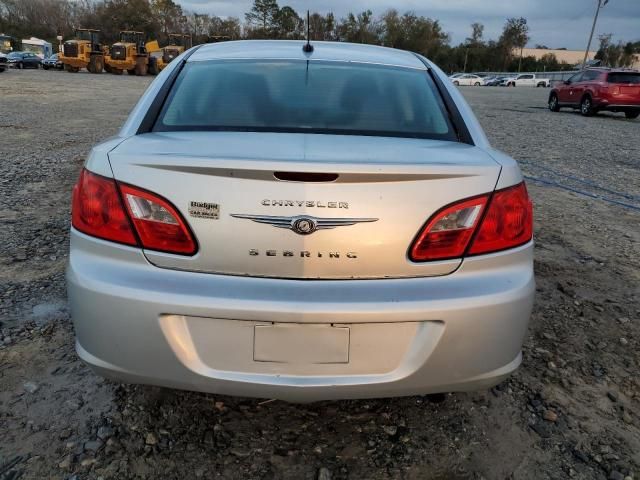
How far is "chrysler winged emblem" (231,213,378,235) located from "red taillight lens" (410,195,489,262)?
0.23 m

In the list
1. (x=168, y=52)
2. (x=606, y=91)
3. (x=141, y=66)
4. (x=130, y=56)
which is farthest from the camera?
(x=141, y=66)

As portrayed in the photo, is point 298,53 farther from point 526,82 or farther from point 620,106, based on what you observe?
point 526,82

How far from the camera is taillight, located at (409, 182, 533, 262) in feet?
5.65

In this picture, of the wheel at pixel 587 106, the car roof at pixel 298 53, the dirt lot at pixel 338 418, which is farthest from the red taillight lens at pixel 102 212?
the wheel at pixel 587 106

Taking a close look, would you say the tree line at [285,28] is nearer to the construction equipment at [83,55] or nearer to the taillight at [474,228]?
the construction equipment at [83,55]

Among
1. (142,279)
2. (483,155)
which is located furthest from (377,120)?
(142,279)

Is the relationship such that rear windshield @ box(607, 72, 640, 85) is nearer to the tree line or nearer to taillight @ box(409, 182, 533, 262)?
taillight @ box(409, 182, 533, 262)

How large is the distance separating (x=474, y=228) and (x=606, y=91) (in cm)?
1780

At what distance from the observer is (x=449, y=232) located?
1.75 meters

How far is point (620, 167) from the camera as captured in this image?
8469 mm

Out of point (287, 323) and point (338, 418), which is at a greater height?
point (287, 323)

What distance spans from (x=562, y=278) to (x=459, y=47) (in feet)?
291

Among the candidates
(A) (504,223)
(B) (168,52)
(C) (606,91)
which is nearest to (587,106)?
(C) (606,91)

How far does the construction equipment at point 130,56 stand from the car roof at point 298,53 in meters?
38.3
